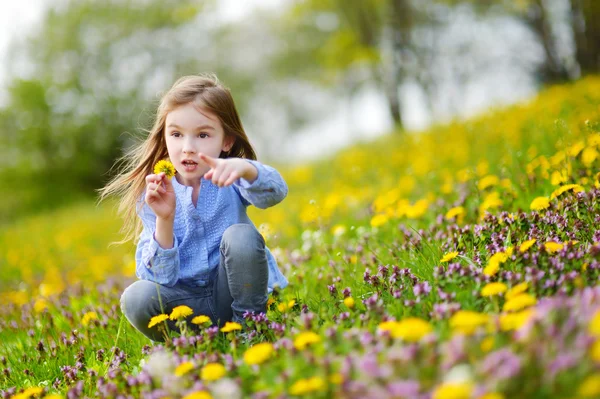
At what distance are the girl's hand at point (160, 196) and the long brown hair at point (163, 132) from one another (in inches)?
13.0

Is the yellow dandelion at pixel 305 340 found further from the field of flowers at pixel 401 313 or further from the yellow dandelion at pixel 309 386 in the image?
the yellow dandelion at pixel 309 386

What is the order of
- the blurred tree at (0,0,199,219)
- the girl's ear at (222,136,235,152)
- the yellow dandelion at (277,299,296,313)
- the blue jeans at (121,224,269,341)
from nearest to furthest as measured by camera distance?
the yellow dandelion at (277,299,296,313) < the blue jeans at (121,224,269,341) < the girl's ear at (222,136,235,152) < the blurred tree at (0,0,199,219)

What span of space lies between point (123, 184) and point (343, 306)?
137cm

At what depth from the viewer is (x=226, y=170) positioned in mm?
2207

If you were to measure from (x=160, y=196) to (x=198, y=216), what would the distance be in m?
0.28

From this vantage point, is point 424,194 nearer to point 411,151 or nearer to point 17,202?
point 411,151

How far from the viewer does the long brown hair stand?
8.82 ft

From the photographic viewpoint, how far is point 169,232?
8.37 ft

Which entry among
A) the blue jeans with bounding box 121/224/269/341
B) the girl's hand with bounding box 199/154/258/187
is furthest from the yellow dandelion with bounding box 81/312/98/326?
the girl's hand with bounding box 199/154/258/187

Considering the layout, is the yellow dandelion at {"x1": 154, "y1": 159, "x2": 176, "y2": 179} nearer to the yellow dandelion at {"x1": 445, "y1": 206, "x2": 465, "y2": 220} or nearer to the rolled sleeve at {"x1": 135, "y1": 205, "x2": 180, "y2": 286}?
the rolled sleeve at {"x1": 135, "y1": 205, "x2": 180, "y2": 286}

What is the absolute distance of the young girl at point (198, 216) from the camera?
8.16ft

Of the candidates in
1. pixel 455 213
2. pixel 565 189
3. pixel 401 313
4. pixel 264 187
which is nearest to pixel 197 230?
pixel 264 187

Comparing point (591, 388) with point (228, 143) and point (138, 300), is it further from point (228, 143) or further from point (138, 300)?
point (228, 143)

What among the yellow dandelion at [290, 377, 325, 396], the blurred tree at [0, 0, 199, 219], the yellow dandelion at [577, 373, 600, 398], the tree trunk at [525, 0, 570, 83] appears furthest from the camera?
the blurred tree at [0, 0, 199, 219]
